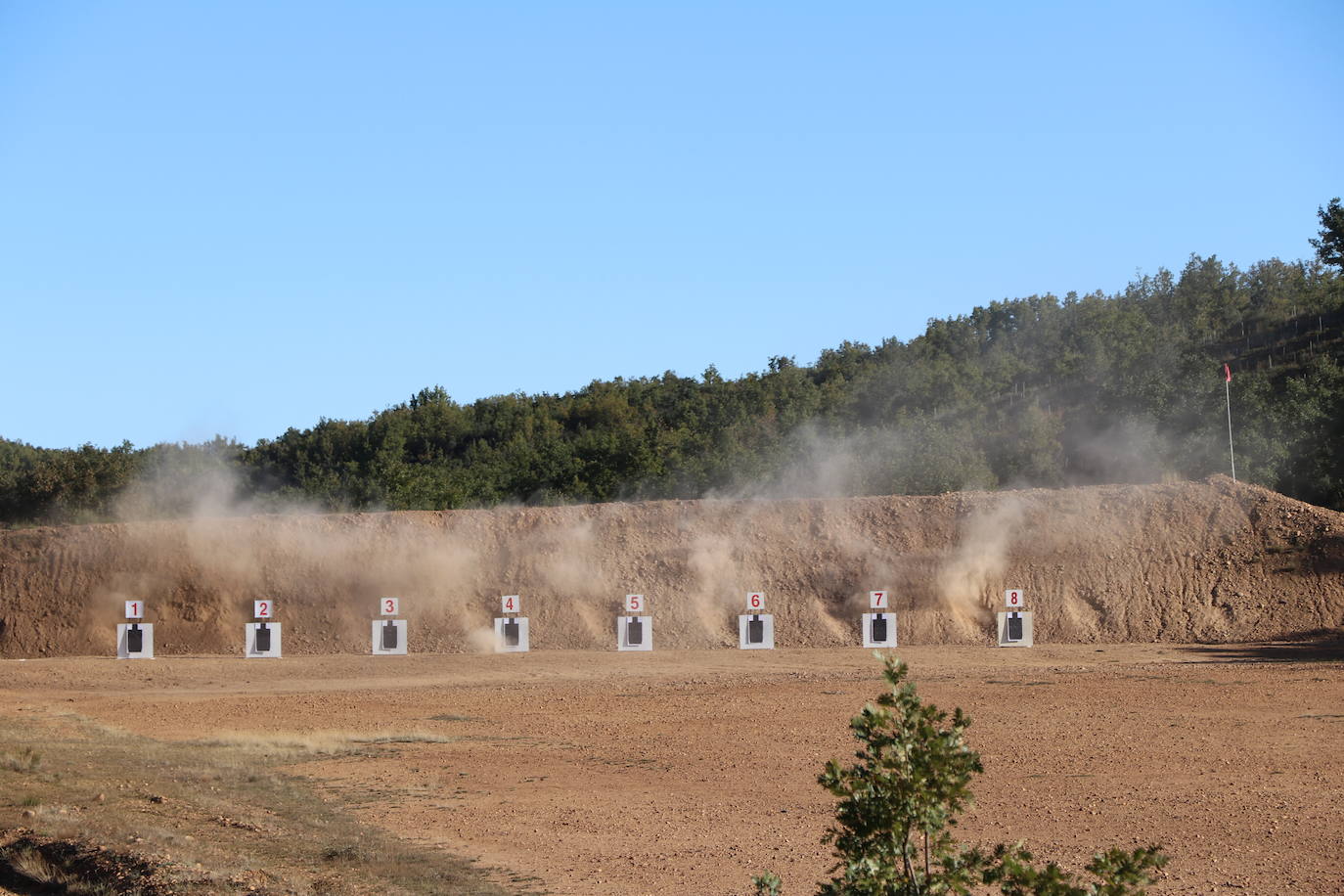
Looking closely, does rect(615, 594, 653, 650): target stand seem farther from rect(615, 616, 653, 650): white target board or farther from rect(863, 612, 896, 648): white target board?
rect(863, 612, 896, 648): white target board

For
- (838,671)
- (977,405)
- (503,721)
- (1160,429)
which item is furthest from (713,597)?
(977,405)

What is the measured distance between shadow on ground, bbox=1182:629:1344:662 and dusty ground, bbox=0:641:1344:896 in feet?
0.48

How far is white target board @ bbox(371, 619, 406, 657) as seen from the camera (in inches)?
1164

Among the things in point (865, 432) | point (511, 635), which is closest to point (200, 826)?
point (511, 635)

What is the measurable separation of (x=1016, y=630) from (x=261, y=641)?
18.5m

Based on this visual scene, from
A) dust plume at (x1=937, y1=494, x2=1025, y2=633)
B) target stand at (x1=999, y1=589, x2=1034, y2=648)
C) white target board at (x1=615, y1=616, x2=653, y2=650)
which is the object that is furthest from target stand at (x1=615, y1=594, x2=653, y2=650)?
target stand at (x1=999, y1=589, x2=1034, y2=648)

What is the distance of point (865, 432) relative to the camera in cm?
5159

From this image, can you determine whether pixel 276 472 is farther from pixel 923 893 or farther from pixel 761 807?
pixel 923 893

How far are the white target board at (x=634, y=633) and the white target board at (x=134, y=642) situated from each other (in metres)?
11.4

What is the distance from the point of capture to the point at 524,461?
48375 millimetres

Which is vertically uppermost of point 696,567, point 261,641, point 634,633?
point 696,567

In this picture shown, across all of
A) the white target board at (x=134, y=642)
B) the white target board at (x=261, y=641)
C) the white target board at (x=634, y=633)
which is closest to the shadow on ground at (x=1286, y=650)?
the white target board at (x=634, y=633)

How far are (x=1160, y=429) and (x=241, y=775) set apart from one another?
48803mm

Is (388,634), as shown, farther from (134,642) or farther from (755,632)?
(755,632)
